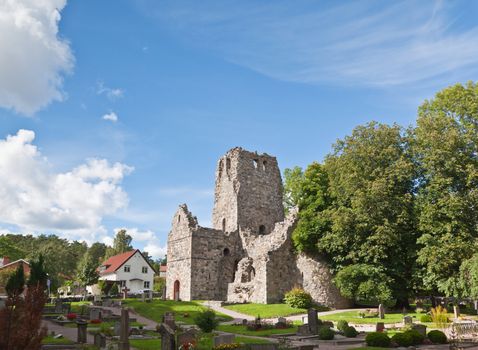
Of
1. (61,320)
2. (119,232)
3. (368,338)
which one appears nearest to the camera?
(368,338)

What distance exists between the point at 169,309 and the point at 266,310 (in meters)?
7.03

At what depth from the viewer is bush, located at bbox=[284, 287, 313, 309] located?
3297 cm

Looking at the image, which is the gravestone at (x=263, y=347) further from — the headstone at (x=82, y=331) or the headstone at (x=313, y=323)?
the headstone at (x=82, y=331)

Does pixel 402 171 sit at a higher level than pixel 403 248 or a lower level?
higher

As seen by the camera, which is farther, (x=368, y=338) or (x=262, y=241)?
(x=262, y=241)

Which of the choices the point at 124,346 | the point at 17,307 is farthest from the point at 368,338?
the point at 17,307

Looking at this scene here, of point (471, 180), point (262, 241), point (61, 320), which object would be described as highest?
point (471, 180)

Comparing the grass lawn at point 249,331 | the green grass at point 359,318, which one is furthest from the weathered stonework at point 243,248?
the grass lawn at point 249,331

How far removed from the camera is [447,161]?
1222 inches

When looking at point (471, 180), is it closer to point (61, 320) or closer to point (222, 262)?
point (222, 262)

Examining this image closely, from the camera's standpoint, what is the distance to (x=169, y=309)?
32.6m

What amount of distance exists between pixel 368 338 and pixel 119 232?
85.0m

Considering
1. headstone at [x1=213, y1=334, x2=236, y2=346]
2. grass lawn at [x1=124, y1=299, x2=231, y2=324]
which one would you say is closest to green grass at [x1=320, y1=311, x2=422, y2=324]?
grass lawn at [x1=124, y1=299, x2=231, y2=324]

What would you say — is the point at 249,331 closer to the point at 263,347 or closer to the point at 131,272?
the point at 263,347
